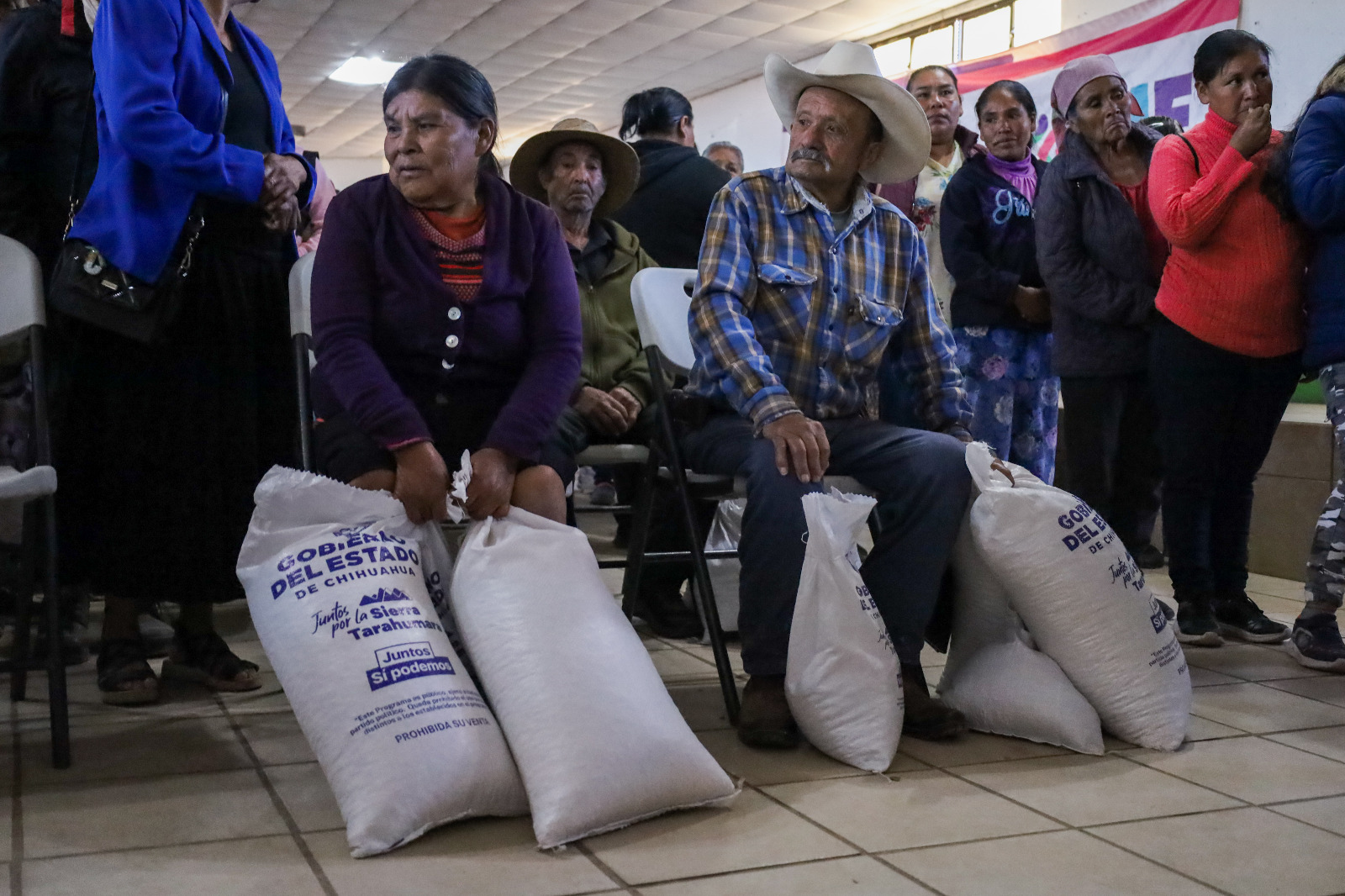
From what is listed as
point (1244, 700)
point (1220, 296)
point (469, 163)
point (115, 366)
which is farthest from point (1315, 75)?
point (115, 366)

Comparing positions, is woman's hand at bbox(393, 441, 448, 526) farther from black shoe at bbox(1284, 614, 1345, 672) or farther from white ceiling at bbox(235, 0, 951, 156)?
white ceiling at bbox(235, 0, 951, 156)

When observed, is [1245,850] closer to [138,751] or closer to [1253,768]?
[1253,768]

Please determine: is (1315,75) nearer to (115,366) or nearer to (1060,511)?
(1060,511)

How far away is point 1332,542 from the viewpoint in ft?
9.47

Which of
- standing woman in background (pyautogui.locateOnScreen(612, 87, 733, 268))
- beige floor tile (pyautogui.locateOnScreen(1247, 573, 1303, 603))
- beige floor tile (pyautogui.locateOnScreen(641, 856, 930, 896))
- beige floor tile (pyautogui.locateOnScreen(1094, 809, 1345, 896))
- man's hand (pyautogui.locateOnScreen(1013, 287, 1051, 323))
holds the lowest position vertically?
beige floor tile (pyautogui.locateOnScreen(1247, 573, 1303, 603))

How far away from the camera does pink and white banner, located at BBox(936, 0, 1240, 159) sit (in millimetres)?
6363

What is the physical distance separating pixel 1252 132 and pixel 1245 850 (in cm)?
186

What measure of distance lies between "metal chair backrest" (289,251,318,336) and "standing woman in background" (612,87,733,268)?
1.24 meters

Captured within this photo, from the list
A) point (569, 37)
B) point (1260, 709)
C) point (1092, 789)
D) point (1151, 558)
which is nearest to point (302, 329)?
point (1092, 789)

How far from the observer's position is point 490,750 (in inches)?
69.9

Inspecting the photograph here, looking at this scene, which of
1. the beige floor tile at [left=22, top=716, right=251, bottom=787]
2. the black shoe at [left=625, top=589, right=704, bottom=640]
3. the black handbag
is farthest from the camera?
the black shoe at [left=625, top=589, right=704, bottom=640]

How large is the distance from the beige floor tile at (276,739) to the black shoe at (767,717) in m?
0.74

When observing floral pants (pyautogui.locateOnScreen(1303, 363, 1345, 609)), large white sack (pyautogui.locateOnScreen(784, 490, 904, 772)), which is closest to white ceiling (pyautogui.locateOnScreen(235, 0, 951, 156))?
floral pants (pyautogui.locateOnScreen(1303, 363, 1345, 609))

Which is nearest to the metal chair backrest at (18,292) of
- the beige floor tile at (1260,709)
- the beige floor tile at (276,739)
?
the beige floor tile at (276,739)
